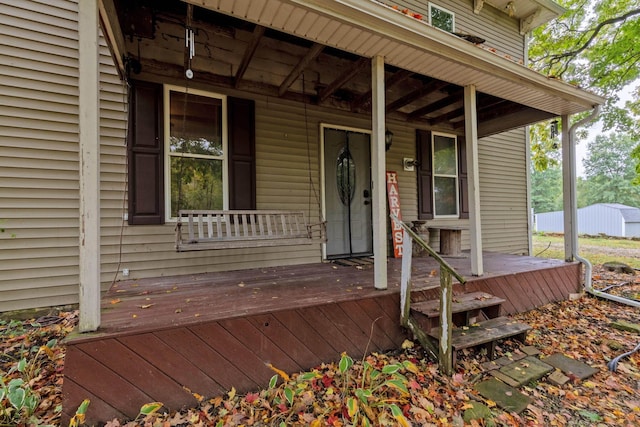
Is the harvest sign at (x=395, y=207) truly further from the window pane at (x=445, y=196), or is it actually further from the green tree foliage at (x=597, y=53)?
the green tree foliage at (x=597, y=53)

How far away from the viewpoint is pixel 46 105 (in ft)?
9.77

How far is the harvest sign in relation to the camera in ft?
15.4

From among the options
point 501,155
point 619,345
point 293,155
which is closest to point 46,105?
point 293,155

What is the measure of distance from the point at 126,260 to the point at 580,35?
37.7ft

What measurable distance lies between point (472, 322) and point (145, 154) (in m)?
3.87

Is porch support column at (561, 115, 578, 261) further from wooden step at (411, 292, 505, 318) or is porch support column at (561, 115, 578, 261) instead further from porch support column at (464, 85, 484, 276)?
wooden step at (411, 292, 505, 318)

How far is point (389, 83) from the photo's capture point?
12.0 ft

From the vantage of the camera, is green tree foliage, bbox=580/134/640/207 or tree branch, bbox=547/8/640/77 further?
green tree foliage, bbox=580/134/640/207

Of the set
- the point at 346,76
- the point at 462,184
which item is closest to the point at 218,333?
the point at 346,76

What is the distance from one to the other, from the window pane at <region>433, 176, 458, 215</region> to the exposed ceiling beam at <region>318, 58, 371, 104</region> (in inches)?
106

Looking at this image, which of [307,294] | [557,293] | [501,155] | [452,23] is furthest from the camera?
[501,155]

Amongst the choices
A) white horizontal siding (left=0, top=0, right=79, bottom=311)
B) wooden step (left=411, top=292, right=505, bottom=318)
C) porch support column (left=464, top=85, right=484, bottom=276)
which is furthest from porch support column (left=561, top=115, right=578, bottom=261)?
white horizontal siding (left=0, top=0, right=79, bottom=311)

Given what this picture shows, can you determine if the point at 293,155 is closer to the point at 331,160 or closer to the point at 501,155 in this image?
the point at 331,160

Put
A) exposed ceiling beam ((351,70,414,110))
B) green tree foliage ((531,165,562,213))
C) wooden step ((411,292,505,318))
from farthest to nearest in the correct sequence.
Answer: green tree foliage ((531,165,562,213)), exposed ceiling beam ((351,70,414,110)), wooden step ((411,292,505,318))
